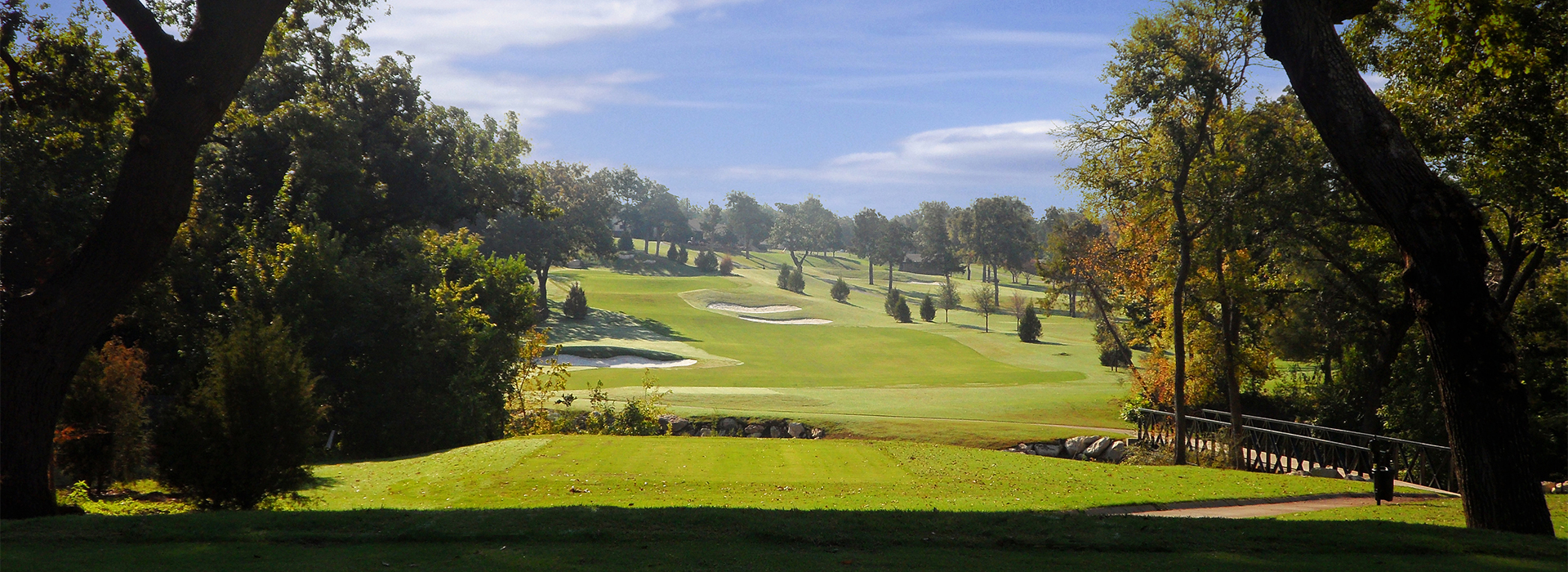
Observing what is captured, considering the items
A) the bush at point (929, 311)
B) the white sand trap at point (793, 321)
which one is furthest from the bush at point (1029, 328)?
the white sand trap at point (793, 321)

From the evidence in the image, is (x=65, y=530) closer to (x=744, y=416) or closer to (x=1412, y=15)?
(x=1412, y=15)

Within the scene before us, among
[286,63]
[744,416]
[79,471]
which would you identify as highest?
[286,63]

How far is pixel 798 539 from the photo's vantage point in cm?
756

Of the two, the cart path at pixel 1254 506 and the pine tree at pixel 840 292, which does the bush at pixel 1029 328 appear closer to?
the pine tree at pixel 840 292

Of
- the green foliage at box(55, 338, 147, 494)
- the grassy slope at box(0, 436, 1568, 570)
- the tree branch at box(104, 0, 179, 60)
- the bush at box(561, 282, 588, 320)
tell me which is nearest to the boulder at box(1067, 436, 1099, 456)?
the grassy slope at box(0, 436, 1568, 570)

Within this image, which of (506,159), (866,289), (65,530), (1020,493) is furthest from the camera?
(866,289)

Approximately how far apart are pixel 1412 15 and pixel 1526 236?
474 cm

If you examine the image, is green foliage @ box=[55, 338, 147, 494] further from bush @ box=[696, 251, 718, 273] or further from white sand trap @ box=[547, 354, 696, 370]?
bush @ box=[696, 251, 718, 273]

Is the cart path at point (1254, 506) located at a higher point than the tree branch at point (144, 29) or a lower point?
lower

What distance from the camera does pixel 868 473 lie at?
1625cm

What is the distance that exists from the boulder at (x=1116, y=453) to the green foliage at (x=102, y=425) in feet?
72.3

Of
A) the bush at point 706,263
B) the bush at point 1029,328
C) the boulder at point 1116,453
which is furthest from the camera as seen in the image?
the bush at point 706,263

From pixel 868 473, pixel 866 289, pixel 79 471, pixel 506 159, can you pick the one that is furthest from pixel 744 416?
pixel 866 289

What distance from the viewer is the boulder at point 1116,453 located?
78.0 feet
